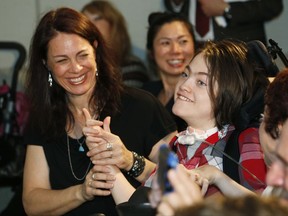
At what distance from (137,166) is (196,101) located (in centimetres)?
41

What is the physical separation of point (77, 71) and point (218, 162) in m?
0.84

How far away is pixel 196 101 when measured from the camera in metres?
2.31

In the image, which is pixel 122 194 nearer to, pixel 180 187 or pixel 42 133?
pixel 42 133

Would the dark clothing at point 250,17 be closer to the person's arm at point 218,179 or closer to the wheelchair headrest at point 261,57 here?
the wheelchair headrest at point 261,57

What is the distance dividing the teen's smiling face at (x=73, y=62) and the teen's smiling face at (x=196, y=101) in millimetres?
568

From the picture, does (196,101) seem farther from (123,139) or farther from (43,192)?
(43,192)

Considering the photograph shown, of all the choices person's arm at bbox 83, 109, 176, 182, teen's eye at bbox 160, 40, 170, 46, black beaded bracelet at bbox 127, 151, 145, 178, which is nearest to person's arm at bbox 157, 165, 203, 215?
person's arm at bbox 83, 109, 176, 182

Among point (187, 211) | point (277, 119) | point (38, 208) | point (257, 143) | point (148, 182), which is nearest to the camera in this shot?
point (187, 211)

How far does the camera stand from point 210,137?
2291mm

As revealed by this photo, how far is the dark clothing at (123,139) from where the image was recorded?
2.75 m

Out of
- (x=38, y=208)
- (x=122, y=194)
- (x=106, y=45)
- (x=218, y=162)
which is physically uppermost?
(x=106, y=45)

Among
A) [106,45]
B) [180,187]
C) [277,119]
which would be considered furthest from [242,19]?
[180,187]

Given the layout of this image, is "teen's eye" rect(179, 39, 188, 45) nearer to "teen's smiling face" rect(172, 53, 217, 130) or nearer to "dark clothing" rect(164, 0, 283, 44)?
"dark clothing" rect(164, 0, 283, 44)

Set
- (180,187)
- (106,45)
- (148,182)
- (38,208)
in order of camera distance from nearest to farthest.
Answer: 1. (180,187)
2. (148,182)
3. (38,208)
4. (106,45)
